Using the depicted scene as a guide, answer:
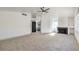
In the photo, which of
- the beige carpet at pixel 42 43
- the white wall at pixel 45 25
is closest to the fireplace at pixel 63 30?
the beige carpet at pixel 42 43

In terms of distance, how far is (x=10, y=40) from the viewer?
2301mm

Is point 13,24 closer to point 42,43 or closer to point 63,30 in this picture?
point 42,43

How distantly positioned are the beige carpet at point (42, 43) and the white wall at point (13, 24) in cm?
13

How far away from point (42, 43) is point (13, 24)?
0.76 metres

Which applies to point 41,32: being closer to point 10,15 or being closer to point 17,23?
point 17,23

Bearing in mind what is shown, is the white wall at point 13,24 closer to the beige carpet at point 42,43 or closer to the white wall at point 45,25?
the beige carpet at point 42,43

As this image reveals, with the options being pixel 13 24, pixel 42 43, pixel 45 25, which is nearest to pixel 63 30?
pixel 45 25

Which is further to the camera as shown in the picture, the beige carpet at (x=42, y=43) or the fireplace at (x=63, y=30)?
the fireplace at (x=63, y=30)

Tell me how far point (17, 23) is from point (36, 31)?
0.46 metres

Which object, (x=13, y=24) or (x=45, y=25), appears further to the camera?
(x=45, y=25)

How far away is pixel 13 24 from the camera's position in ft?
7.84

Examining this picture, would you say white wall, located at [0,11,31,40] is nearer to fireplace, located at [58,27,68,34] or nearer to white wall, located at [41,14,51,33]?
white wall, located at [41,14,51,33]

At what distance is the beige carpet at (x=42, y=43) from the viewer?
2.27 metres

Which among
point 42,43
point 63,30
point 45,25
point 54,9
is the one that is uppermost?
point 54,9
